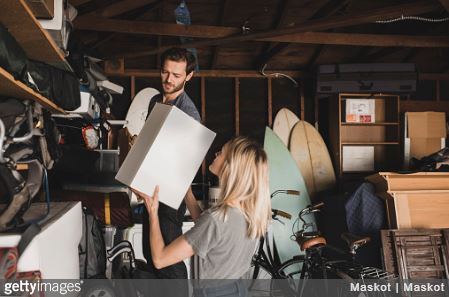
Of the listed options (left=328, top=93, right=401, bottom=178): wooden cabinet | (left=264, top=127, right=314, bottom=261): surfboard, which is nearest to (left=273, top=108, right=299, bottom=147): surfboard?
(left=264, top=127, right=314, bottom=261): surfboard

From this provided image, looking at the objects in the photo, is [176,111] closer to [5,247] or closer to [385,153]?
[5,247]

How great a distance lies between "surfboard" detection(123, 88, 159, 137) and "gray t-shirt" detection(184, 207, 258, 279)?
10.3ft

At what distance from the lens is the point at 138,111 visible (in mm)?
4594

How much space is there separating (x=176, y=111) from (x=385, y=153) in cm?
385

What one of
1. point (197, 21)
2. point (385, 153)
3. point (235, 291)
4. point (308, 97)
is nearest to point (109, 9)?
point (197, 21)

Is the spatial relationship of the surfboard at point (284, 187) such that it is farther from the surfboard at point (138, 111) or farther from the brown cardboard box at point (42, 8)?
the brown cardboard box at point (42, 8)

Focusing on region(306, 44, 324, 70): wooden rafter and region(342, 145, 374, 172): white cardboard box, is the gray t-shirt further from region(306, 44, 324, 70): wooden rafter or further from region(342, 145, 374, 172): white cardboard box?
region(306, 44, 324, 70): wooden rafter

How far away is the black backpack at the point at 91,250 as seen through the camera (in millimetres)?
2207

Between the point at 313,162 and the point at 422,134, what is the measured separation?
46.5 inches

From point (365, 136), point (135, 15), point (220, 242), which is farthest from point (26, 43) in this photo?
point (365, 136)

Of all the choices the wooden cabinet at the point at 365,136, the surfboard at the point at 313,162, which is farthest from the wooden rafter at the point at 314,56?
the surfboard at the point at 313,162

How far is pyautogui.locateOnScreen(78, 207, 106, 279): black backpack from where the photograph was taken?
2.21m

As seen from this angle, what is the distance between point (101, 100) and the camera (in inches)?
138

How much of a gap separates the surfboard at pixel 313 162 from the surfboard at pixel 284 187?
0.19 metres
